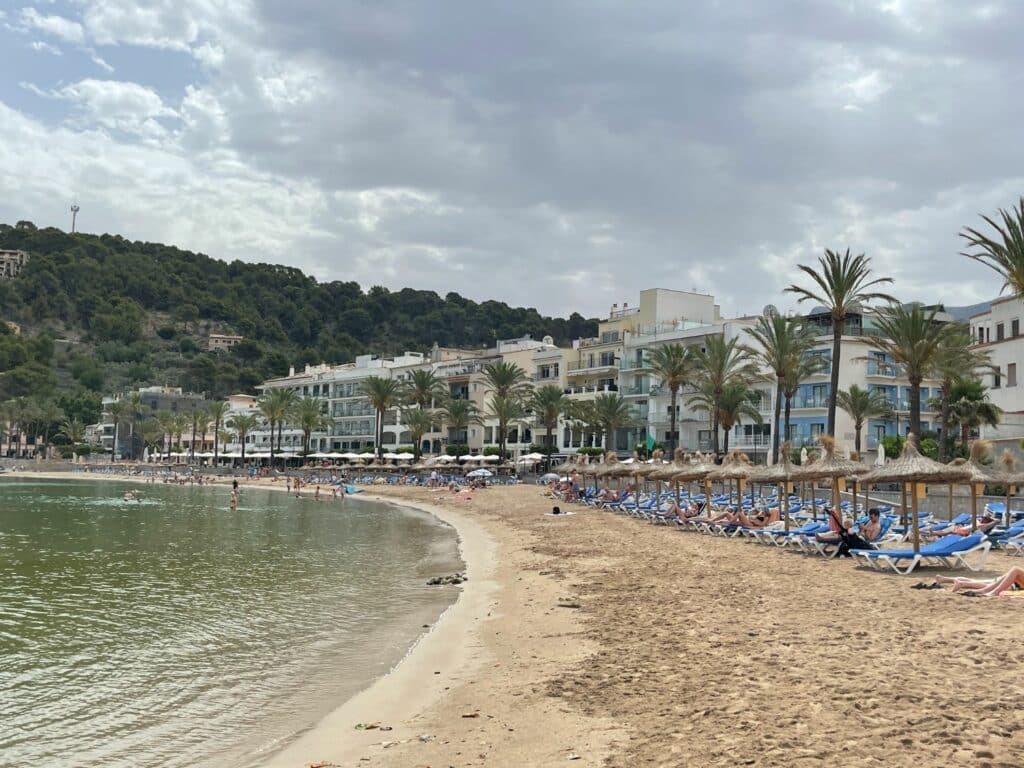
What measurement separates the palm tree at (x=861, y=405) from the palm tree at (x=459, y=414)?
33928 mm

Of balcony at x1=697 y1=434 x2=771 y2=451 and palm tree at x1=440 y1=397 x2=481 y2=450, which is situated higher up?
palm tree at x1=440 y1=397 x2=481 y2=450

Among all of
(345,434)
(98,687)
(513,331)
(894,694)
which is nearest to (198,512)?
(98,687)

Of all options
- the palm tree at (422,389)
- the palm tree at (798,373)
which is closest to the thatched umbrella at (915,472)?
the palm tree at (798,373)

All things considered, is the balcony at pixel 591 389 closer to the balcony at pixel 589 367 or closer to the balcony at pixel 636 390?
the balcony at pixel 589 367

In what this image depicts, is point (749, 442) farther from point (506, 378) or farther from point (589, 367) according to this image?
point (506, 378)

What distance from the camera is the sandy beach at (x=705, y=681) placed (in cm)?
643

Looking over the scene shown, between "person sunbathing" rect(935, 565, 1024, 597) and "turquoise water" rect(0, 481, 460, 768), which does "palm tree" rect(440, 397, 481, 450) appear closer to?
"turquoise water" rect(0, 481, 460, 768)

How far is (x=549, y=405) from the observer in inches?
2689

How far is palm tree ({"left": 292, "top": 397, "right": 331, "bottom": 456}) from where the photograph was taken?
311 feet

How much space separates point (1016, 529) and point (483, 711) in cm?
1584

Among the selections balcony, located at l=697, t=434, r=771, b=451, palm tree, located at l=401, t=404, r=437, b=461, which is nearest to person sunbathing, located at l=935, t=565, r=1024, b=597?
balcony, located at l=697, t=434, r=771, b=451

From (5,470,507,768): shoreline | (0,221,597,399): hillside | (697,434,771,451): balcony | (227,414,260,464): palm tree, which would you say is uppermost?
(0,221,597,399): hillside

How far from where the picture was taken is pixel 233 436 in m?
120

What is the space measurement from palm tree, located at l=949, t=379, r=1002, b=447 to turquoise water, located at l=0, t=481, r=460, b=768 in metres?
24.5
